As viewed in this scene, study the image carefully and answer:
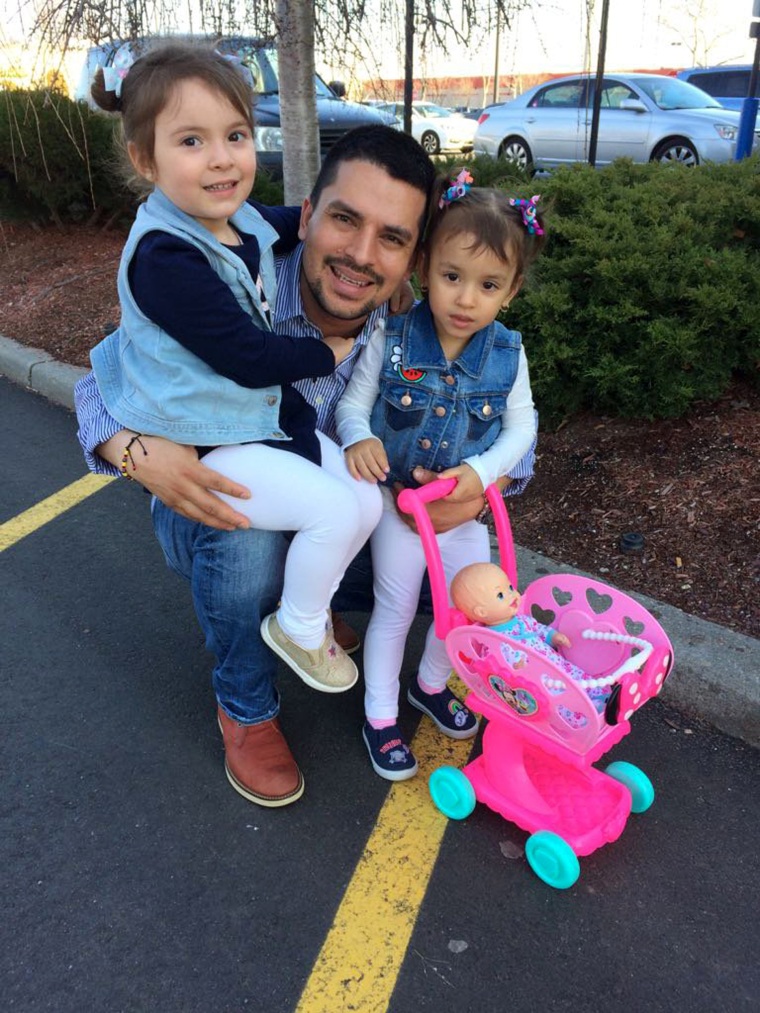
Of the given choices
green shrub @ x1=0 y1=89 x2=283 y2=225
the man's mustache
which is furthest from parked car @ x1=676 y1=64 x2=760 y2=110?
the man's mustache

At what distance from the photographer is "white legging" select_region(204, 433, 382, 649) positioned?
2092 millimetres

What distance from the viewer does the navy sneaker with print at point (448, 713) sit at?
102 inches

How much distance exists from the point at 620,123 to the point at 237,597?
1197 cm

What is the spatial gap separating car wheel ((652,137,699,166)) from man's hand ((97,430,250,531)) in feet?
36.6

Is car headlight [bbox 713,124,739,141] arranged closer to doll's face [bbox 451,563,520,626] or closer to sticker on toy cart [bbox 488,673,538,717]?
doll's face [bbox 451,563,520,626]

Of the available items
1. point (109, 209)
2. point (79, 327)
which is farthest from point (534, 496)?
point (109, 209)

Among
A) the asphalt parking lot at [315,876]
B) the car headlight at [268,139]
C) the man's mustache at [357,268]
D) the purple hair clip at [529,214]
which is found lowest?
the asphalt parking lot at [315,876]

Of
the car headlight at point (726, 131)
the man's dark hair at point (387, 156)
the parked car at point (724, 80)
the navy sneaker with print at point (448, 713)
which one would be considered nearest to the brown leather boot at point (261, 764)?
the navy sneaker with print at point (448, 713)

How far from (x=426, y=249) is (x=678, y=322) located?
5.62 ft

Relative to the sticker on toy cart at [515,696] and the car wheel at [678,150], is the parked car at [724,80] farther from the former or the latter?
the sticker on toy cart at [515,696]

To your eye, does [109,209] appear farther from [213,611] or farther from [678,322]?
[213,611]

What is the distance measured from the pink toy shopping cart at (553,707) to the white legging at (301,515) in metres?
0.19

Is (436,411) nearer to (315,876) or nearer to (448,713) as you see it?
(448,713)

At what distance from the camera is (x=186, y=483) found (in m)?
2.11
